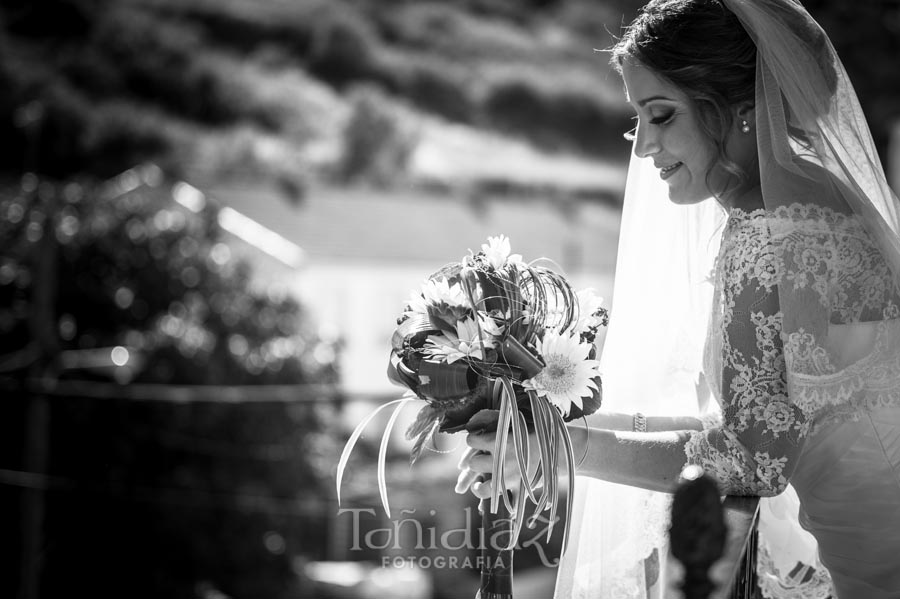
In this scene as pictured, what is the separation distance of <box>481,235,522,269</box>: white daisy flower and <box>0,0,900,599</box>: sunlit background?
0.38 m

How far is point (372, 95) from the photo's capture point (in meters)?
14.2

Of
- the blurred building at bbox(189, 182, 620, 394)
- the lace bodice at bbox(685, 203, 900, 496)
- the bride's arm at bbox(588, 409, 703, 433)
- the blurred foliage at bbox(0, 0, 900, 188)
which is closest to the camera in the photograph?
the lace bodice at bbox(685, 203, 900, 496)

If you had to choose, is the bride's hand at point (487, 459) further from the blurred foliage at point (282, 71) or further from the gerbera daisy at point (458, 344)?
the blurred foliage at point (282, 71)

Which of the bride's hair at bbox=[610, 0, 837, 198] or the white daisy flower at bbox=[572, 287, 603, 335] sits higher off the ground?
the bride's hair at bbox=[610, 0, 837, 198]

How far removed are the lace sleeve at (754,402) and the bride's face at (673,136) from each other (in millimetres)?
180

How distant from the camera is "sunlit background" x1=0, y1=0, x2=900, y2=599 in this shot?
4.67 m

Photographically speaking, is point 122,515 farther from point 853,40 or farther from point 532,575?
point 853,40

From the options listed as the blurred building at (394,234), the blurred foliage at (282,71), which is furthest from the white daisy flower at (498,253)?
the blurred building at (394,234)

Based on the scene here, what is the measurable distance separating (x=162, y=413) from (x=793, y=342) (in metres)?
4.22

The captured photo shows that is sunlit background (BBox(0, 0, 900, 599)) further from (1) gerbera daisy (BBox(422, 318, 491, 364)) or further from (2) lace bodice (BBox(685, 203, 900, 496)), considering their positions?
(2) lace bodice (BBox(685, 203, 900, 496))

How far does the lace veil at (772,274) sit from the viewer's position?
1.32 metres

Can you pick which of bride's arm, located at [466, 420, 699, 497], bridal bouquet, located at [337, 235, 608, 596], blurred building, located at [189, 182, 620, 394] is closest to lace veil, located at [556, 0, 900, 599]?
bride's arm, located at [466, 420, 699, 497]

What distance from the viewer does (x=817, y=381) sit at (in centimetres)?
129

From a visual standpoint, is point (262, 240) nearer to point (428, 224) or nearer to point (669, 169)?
point (428, 224)
